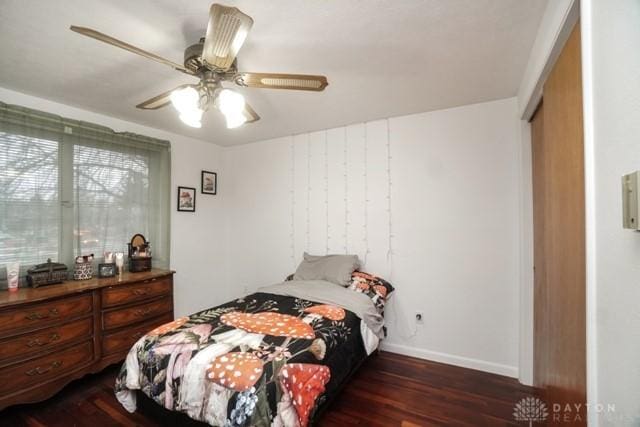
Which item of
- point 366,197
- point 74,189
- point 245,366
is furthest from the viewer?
point 366,197

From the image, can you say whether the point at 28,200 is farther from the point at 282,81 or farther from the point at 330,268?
the point at 330,268

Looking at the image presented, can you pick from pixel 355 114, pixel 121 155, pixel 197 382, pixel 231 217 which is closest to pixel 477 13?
pixel 355 114

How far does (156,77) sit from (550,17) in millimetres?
2463

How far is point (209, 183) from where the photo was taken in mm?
3826

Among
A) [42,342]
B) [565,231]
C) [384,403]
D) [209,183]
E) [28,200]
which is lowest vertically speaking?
[384,403]

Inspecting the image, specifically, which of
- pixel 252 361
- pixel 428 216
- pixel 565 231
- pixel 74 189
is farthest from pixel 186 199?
pixel 565 231

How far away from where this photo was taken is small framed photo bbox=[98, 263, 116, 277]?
257cm

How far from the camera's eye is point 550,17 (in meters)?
1.30

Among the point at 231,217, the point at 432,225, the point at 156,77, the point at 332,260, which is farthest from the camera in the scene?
the point at 231,217

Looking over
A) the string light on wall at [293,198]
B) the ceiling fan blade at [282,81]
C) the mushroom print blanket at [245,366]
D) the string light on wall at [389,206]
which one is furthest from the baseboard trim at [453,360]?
the ceiling fan blade at [282,81]

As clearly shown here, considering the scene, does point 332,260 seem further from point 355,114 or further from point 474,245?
point 355,114

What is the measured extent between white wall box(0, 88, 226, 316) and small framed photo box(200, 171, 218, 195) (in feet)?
0.21

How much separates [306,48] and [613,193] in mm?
1623

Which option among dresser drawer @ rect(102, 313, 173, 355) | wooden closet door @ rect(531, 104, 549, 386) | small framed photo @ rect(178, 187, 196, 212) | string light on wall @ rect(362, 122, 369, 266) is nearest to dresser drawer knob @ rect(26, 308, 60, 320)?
dresser drawer @ rect(102, 313, 173, 355)
